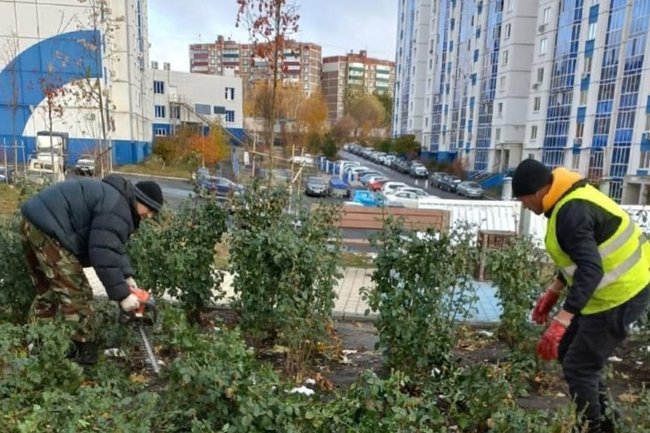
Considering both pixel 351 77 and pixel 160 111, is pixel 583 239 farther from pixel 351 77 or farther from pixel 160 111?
pixel 351 77

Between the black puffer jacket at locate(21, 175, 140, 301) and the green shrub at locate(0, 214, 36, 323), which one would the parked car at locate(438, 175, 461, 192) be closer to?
the green shrub at locate(0, 214, 36, 323)

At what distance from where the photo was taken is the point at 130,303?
304cm

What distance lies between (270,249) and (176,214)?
124 cm

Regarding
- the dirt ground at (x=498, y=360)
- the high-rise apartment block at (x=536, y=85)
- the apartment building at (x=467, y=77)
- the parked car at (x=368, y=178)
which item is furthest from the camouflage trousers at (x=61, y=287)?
the apartment building at (x=467, y=77)

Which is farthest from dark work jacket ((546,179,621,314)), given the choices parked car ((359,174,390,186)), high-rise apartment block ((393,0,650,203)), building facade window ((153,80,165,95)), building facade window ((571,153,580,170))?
building facade window ((153,80,165,95))

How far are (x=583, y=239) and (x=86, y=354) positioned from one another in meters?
3.12

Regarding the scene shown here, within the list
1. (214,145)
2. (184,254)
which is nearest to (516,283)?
(184,254)

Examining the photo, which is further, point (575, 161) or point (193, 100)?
point (193, 100)

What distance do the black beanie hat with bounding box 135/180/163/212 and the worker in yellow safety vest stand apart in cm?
218

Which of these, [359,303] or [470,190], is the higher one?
[359,303]

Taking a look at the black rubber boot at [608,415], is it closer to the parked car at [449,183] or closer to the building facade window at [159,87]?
the parked car at [449,183]

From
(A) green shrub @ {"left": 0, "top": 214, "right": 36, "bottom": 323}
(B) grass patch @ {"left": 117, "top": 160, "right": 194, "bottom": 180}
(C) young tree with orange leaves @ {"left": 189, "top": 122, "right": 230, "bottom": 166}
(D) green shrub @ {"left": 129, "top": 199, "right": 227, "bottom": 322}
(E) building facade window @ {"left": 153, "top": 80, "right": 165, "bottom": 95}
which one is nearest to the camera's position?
(A) green shrub @ {"left": 0, "top": 214, "right": 36, "bottom": 323}

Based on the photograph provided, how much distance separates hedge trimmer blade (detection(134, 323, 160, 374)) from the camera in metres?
3.44

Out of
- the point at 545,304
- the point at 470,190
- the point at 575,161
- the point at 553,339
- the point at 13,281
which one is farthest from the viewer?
the point at 470,190
